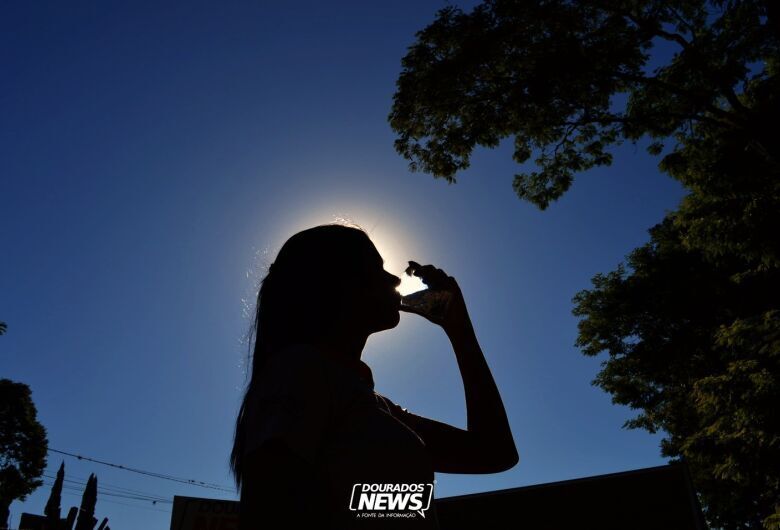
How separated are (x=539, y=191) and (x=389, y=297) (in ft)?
32.6

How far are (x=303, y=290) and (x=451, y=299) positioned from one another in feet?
2.62

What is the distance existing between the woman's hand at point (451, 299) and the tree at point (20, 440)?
36.7 meters

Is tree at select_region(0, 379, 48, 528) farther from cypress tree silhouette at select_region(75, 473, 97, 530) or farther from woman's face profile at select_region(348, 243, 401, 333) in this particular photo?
woman's face profile at select_region(348, 243, 401, 333)

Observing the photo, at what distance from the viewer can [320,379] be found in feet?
3.26

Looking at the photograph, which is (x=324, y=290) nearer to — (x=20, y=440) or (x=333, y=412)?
(x=333, y=412)

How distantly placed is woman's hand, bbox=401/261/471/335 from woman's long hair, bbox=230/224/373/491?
537 millimetres

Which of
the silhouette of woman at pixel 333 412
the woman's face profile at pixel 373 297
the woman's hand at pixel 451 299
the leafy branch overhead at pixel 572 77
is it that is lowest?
the silhouette of woman at pixel 333 412

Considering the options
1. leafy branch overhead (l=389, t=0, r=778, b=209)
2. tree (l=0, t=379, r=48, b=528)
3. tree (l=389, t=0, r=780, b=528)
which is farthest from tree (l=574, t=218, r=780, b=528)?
tree (l=0, t=379, r=48, b=528)

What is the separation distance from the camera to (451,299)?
1.94 metres

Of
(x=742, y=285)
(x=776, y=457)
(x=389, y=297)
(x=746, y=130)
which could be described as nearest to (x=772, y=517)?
(x=776, y=457)

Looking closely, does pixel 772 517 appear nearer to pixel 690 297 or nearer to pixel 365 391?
pixel 690 297

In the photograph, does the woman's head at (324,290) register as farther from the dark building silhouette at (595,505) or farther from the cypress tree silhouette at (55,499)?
the cypress tree silhouette at (55,499)

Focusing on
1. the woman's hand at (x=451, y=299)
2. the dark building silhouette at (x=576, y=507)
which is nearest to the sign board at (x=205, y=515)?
the dark building silhouette at (x=576, y=507)

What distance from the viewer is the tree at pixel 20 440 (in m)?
28.3
